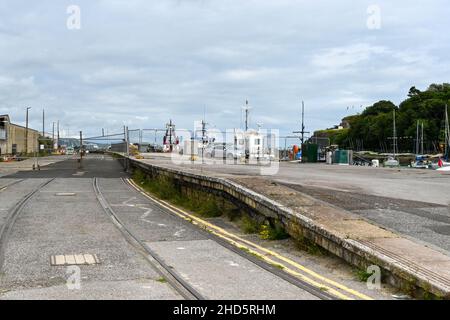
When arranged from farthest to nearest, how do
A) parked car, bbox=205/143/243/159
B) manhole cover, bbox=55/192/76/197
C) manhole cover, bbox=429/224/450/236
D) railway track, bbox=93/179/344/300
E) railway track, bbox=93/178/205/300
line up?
1. parked car, bbox=205/143/243/159
2. manhole cover, bbox=55/192/76/197
3. manhole cover, bbox=429/224/450/236
4. railway track, bbox=93/179/344/300
5. railway track, bbox=93/178/205/300

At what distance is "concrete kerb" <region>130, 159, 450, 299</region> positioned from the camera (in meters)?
6.64

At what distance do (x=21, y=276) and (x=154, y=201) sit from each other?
11.4 meters

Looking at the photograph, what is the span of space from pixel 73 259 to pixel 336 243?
445 centimetres

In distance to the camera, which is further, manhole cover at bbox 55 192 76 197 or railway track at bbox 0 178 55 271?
manhole cover at bbox 55 192 76 197

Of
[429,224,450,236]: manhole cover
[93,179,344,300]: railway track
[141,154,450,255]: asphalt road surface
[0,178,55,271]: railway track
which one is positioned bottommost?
[93,179,344,300]: railway track

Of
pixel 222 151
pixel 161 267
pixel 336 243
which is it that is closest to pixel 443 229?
pixel 336 243

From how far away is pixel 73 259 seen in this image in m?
9.09

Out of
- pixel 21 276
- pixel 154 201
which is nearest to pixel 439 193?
pixel 154 201

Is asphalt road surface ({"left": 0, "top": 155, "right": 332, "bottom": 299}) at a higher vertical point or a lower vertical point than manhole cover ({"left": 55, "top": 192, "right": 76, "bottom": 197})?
lower

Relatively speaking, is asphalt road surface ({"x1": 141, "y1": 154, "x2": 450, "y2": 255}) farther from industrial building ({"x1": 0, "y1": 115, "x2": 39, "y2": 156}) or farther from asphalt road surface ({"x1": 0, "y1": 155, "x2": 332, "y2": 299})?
industrial building ({"x1": 0, "y1": 115, "x2": 39, "y2": 156})

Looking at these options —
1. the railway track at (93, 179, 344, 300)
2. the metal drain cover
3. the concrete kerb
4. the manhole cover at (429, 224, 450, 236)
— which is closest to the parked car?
the concrete kerb

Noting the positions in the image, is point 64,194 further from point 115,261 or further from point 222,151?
point 222,151

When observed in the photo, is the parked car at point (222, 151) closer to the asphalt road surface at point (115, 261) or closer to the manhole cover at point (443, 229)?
the asphalt road surface at point (115, 261)

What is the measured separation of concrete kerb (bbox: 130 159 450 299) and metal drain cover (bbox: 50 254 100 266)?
380 cm
